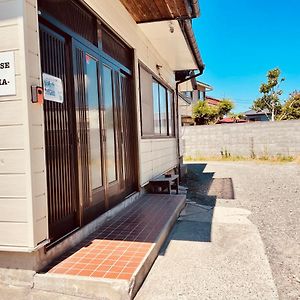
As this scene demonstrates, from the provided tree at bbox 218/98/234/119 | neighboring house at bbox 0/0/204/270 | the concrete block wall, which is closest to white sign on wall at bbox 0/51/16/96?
neighboring house at bbox 0/0/204/270

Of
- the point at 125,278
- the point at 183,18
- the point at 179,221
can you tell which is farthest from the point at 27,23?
the point at 179,221

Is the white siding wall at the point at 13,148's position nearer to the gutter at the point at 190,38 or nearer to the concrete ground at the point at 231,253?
the concrete ground at the point at 231,253

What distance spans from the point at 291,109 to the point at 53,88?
27.4 meters

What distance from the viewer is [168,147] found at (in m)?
8.45

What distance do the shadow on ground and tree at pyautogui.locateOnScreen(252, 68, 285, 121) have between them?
1918 cm

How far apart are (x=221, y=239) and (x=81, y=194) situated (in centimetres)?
185

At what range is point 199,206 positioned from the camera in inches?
231

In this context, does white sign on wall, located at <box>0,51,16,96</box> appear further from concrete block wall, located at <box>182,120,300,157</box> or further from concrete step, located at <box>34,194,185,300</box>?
concrete block wall, located at <box>182,120,300,157</box>

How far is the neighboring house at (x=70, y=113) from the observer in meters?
2.37

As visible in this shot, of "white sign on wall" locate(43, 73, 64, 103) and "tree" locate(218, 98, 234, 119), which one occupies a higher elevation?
"tree" locate(218, 98, 234, 119)

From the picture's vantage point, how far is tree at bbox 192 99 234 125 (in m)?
24.6

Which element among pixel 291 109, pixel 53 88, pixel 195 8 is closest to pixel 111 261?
pixel 53 88

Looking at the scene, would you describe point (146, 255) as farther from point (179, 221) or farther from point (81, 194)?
point (179, 221)

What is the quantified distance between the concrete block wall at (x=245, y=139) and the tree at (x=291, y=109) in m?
12.9
